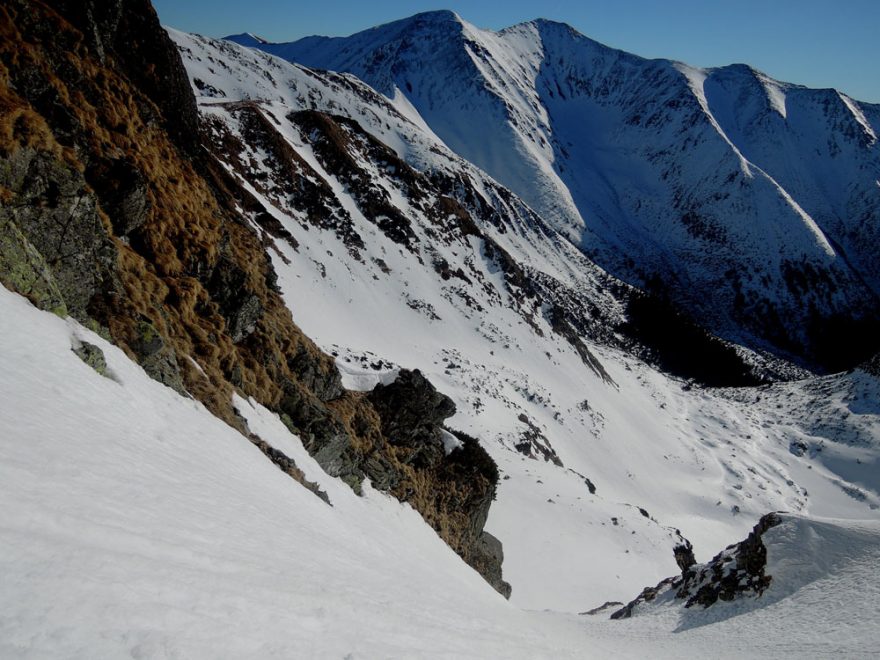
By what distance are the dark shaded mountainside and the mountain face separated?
127m

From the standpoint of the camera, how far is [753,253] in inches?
5709

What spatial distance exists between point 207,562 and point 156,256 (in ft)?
35.9

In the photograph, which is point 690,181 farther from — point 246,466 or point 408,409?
point 246,466

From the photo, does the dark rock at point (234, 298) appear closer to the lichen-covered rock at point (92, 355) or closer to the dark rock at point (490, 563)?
the lichen-covered rock at point (92, 355)

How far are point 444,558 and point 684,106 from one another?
676 ft

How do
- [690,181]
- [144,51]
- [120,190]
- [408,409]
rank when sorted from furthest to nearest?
[690,181] → [408,409] → [144,51] → [120,190]

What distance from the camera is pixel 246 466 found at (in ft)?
33.6

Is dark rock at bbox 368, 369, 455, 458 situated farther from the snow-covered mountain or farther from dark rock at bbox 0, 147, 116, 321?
dark rock at bbox 0, 147, 116, 321

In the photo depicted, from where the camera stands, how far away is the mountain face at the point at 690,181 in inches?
5423

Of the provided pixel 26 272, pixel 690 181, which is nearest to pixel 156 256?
pixel 26 272

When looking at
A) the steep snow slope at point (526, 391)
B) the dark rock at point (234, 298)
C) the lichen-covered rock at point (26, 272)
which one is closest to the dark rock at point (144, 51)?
the dark rock at point (234, 298)

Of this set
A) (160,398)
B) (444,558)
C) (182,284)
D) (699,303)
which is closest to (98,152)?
(182,284)

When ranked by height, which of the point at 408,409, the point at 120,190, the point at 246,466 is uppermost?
the point at 120,190

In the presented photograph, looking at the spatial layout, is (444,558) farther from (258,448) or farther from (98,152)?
(98,152)
